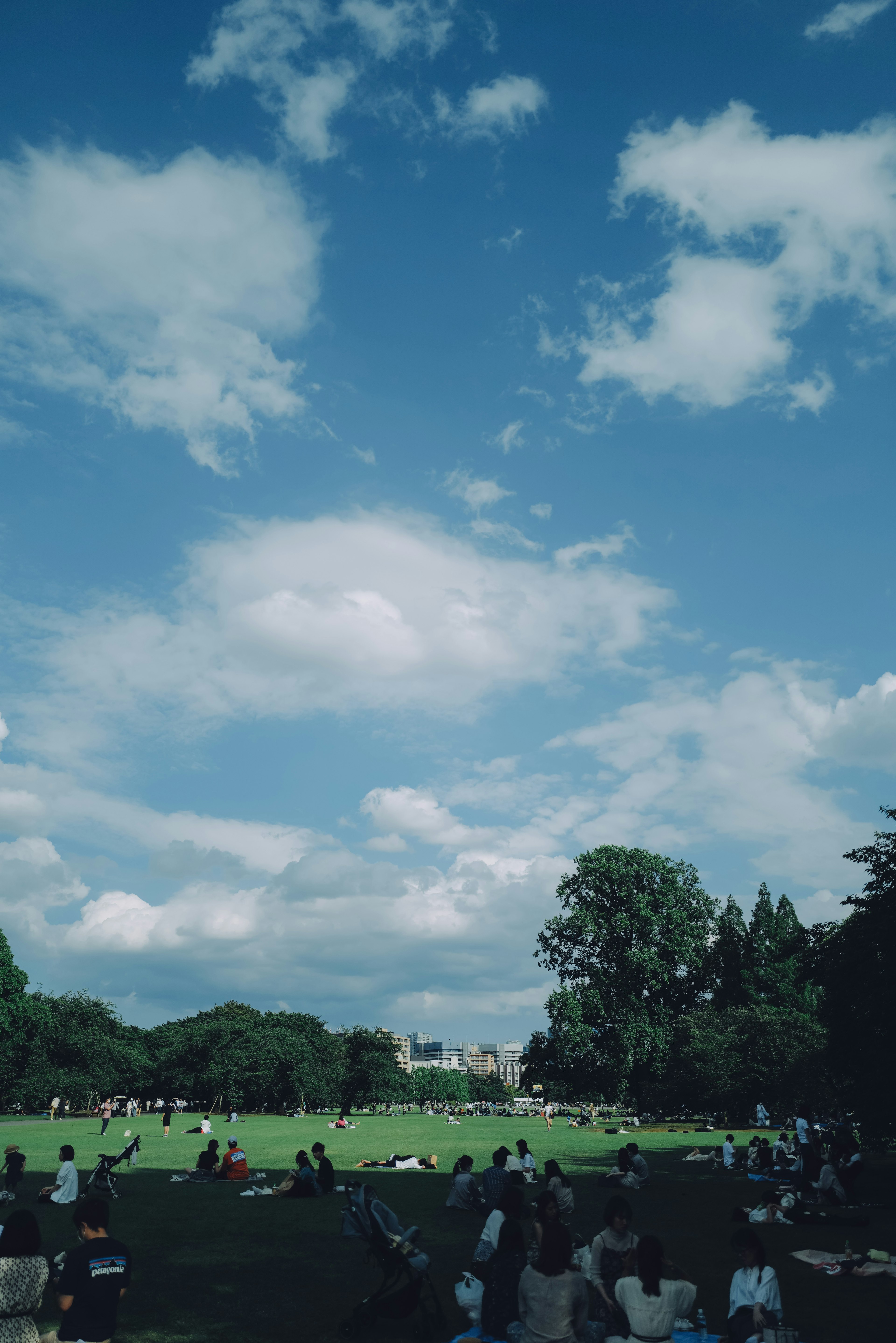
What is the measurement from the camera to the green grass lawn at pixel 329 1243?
10812mm

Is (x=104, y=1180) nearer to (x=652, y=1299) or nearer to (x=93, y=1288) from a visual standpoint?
(x=93, y=1288)

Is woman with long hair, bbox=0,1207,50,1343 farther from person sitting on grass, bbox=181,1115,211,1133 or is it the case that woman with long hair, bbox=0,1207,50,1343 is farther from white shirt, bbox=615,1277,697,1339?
person sitting on grass, bbox=181,1115,211,1133

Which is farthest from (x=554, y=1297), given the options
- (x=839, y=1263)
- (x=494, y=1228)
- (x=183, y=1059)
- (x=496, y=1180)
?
(x=183, y=1059)

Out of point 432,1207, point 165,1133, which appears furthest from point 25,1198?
point 165,1133

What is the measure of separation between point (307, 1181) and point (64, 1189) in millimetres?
5287

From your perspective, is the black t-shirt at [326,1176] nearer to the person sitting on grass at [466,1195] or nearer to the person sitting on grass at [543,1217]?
the person sitting on grass at [466,1195]

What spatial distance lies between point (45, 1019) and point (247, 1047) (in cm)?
2037

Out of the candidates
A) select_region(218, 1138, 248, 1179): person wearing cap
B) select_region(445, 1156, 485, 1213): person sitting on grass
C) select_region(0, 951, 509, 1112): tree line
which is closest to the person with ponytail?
select_region(445, 1156, 485, 1213): person sitting on grass

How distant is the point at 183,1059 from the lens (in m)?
81.9

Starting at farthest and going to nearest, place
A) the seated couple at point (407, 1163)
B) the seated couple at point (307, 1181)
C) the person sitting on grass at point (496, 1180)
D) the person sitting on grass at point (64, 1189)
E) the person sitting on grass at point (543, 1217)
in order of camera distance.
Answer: the seated couple at point (407, 1163)
the seated couple at point (307, 1181)
the person sitting on grass at point (64, 1189)
the person sitting on grass at point (496, 1180)
the person sitting on grass at point (543, 1217)

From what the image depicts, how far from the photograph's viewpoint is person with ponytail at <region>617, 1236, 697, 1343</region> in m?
7.23

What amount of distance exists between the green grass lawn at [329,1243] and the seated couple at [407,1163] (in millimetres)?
423

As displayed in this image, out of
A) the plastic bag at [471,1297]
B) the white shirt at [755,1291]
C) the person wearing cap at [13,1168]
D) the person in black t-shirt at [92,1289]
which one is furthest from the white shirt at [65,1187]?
the white shirt at [755,1291]

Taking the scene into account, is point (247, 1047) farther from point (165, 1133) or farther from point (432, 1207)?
point (432, 1207)
